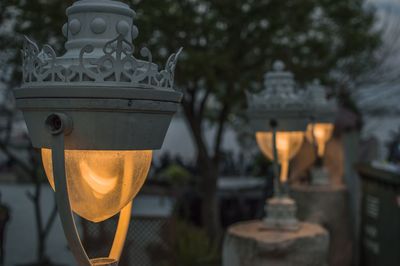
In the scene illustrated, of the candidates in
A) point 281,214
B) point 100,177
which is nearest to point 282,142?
point 281,214

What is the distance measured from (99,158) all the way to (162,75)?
0.34 metres

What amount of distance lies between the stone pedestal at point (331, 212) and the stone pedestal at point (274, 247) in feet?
9.60

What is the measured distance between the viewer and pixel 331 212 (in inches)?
295

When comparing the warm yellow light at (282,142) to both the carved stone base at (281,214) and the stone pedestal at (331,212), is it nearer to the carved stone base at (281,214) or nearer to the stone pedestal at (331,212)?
the carved stone base at (281,214)

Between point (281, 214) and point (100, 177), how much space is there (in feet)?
9.45

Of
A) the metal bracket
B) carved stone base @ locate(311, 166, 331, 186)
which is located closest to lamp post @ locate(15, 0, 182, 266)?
the metal bracket

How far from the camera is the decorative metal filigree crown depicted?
1.60m

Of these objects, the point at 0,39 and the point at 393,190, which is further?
the point at 0,39

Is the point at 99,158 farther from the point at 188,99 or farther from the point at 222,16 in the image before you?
the point at 188,99

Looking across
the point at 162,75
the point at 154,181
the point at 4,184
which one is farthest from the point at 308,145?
the point at 4,184

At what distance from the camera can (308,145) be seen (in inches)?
303

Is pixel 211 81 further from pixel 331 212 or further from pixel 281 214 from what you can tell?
pixel 281 214

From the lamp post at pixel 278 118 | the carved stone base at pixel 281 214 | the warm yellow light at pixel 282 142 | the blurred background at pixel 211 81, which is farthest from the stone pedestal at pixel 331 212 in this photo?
the warm yellow light at pixel 282 142

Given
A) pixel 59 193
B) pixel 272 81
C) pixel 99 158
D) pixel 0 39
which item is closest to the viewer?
pixel 59 193
